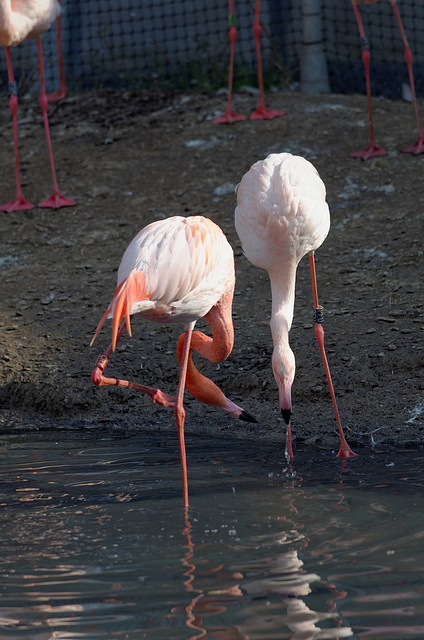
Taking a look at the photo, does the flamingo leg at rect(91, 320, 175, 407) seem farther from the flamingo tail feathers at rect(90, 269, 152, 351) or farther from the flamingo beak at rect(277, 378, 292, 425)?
the flamingo beak at rect(277, 378, 292, 425)

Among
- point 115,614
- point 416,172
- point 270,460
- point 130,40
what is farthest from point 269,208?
point 130,40

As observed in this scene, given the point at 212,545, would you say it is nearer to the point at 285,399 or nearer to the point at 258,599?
the point at 258,599

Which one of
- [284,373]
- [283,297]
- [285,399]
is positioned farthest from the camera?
[283,297]

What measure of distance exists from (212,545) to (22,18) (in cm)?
464

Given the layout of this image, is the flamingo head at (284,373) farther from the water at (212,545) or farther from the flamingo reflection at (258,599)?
the flamingo reflection at (258,599)

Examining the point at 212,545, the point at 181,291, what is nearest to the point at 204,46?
the point at 181,291

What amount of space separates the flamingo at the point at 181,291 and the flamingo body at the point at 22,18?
9.99 feet

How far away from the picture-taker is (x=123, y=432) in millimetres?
4285

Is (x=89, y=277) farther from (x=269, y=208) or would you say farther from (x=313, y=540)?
(x=313, y=540)

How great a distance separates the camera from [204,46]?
8836 mm

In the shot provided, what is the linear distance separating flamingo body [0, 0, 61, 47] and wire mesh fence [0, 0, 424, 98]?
99.3 inches

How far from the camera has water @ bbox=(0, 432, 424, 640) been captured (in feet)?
7.32

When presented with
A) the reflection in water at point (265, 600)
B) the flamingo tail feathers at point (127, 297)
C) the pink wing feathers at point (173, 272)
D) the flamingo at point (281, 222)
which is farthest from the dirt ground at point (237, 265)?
the reflection in water at point (265, 600)

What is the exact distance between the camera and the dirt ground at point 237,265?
4.41 metres
